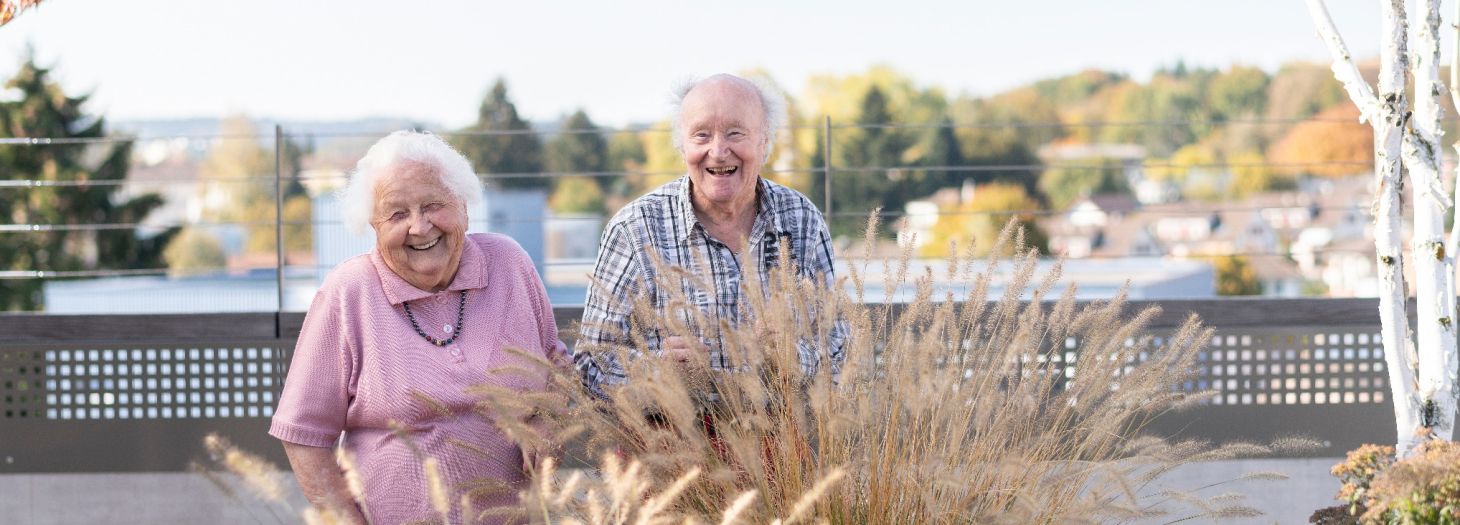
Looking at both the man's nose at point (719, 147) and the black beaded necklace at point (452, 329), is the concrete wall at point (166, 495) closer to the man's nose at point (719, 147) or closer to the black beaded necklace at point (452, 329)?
the black beaded necklace at point (452, 329)

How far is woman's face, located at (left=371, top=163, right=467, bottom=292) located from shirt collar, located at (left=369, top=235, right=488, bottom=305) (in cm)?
2

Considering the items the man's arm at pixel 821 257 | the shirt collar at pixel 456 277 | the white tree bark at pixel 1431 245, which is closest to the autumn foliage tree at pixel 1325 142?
the white tree bark at pixel 1431 245

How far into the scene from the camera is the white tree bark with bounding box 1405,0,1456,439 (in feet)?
9.16

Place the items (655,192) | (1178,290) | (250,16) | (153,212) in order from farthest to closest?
(250,16), (153,212), (1178,290), (655,192)

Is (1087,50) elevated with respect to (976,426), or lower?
elevated

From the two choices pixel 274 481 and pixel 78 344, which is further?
pixel 78 344

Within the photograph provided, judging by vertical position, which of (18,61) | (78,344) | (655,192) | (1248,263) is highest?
(18,61)

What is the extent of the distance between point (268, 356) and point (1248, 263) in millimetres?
55000

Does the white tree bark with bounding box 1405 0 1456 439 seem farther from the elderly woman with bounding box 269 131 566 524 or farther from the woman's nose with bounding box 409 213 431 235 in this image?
the woman's nose with bounding box 409 213 431 235

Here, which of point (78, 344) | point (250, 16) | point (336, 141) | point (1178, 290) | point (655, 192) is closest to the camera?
point (655, 192)

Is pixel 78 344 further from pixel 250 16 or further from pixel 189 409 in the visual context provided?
pixel 250 16

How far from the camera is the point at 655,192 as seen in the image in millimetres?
2562

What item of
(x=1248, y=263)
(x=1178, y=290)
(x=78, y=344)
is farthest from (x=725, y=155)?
(x=1248, y=263)

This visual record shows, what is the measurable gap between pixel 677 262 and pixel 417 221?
435mm
